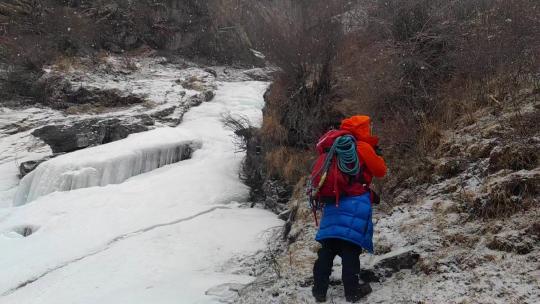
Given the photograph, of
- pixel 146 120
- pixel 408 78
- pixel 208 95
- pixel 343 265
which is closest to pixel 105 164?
pixel 146 120

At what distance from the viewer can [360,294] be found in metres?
3.26

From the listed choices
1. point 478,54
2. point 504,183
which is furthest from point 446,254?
point 478,54

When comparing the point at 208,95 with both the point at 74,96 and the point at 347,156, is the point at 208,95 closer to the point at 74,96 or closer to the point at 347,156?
the point at 74,96

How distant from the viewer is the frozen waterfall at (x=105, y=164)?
926cm

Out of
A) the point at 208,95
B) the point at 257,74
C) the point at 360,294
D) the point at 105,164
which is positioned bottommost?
the point at 105,164

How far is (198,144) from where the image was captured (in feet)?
35.3

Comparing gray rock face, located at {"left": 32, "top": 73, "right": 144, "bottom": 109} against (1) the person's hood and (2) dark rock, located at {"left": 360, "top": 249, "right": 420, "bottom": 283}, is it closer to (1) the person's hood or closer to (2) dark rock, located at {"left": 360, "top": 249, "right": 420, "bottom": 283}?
(1) the person's hood

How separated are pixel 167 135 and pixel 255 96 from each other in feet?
16.8

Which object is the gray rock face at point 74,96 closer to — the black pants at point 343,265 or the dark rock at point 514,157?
the black pants at point 343,265

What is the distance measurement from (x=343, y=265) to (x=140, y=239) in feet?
12.8

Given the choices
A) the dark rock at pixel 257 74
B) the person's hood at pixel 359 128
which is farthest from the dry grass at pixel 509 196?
the dark rock at pixel 257 74

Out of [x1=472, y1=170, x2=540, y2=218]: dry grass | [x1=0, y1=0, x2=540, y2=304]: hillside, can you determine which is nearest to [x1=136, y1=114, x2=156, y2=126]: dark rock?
[x1=0, y1=0, x2=540, y2=304]: hillside

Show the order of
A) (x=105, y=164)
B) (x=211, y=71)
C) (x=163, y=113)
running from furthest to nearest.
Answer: (x=211, y=71)
(x=163, y=113)
(x=105, y=164)

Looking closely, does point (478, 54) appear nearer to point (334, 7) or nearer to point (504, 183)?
point (504, 183)
